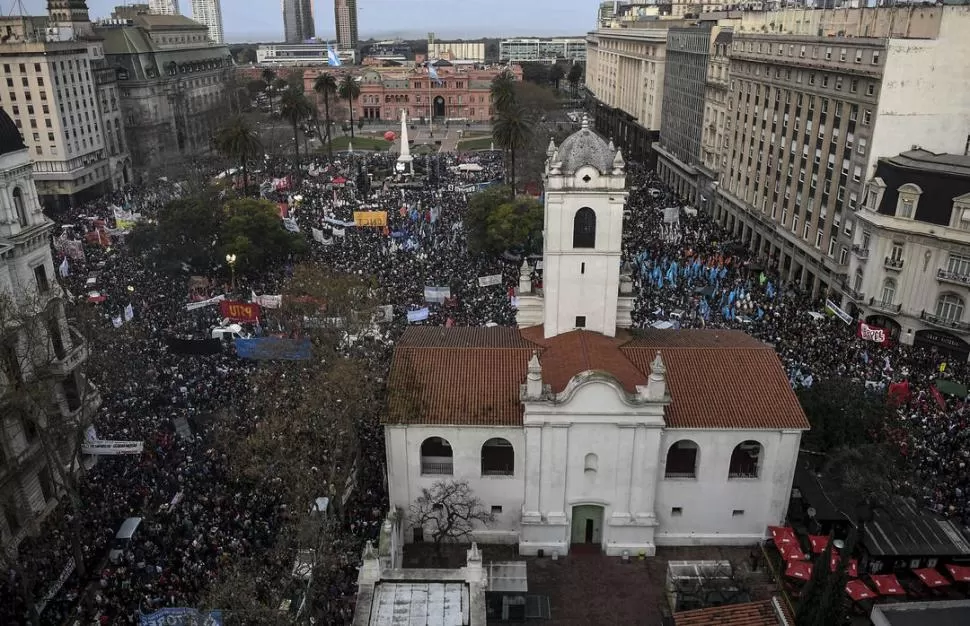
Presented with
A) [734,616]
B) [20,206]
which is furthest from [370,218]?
[734,616]

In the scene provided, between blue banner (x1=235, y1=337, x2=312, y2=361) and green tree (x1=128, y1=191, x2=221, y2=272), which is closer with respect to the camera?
blue banner (x1=235, y1=337, x2=312, y2=361)

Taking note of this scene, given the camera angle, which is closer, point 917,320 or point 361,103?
point 917,320

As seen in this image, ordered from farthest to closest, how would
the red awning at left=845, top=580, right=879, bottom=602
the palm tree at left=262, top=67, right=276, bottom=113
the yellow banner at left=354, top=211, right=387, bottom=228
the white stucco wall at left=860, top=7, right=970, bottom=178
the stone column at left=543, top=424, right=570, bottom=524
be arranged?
the palm tree at left=262, top=67, right=276, bottom=113, the yellow banner at left=354, top=211, right=387, bottom=228, the white stucco wall at left=860, top=7, right=970, bottom=178, the stone column at left=543, top=424, right=570, bottom=524, the red awning at left=845, top=580, right=879, bottom=602

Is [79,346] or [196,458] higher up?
[79,346]

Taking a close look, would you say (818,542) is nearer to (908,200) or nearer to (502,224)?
(908,200)

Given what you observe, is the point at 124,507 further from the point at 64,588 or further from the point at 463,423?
the point at 463,423

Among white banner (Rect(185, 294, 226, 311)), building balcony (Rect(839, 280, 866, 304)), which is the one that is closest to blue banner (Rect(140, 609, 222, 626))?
white banner (Rect(185, 294, 226, 311))

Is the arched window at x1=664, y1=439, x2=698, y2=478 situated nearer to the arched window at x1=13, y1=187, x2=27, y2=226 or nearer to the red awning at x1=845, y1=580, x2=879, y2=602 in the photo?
the red awning at x1=845, y1=580, x2=879, y2=602

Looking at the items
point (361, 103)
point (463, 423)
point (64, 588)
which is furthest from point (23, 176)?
point (361, 103)

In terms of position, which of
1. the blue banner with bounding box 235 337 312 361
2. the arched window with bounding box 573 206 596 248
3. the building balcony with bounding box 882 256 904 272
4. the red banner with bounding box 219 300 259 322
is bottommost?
the red banner with bounding box 219 300 259 322
